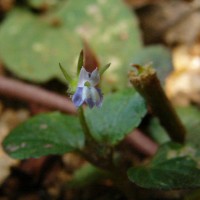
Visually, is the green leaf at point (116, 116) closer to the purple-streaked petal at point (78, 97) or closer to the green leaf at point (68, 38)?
the purple-streaked petal at point (78, 97)

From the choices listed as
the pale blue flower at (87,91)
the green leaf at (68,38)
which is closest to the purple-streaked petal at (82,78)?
the pale blue flower at (87,91)

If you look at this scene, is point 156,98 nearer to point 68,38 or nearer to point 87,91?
point 87,91

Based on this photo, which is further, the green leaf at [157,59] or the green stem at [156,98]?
the green leaf at [157,59]

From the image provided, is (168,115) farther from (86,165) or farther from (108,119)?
(86,165)

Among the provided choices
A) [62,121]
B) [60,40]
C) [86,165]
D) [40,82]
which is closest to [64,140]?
[62,121]

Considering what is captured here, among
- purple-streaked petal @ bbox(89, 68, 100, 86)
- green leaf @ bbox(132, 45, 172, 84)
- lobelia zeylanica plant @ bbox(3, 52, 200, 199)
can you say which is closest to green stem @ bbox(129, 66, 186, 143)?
lobelia zeylanica plant @ bbox(3, 52, 200, 199)

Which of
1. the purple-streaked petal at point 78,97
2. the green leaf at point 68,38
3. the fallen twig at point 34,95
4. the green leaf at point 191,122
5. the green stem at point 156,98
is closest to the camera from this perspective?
the purple-streaked petal at point 78,97

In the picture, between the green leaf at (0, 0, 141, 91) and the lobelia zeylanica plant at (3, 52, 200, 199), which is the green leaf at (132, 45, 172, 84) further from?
the lobelia zeylanica plant at (3, 52, 200, 199)
